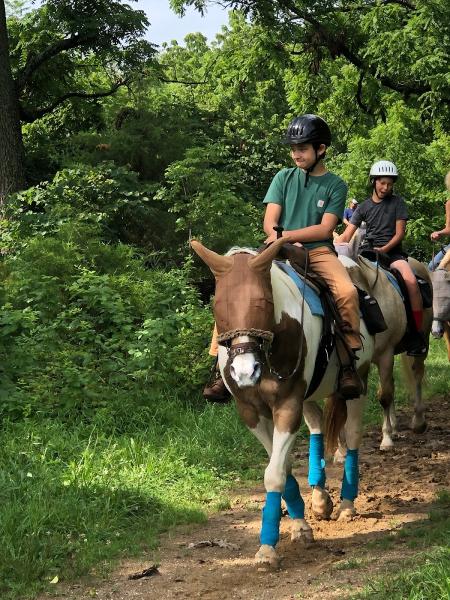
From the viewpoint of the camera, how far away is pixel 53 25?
16781mm

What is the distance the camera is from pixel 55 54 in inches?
676

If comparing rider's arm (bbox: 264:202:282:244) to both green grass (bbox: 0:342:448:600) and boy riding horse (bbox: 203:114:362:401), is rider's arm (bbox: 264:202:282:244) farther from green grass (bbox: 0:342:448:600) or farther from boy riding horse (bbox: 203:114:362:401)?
green grass (bbox: 0:342:448:600)

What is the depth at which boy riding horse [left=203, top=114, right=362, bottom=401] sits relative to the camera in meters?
5.68

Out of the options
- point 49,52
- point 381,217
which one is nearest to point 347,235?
point 381,217

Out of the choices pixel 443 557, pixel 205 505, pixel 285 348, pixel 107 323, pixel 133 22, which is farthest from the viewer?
pixel 133 22

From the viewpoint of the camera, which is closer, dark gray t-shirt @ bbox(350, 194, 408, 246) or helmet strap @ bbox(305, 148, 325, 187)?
helmet strap @ bbox(305, 148, 325, 187)

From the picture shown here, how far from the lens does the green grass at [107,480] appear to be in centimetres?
533

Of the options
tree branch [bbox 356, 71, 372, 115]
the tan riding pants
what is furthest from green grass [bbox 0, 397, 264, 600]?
tree branch [bbox 356, 71, 372, 115]

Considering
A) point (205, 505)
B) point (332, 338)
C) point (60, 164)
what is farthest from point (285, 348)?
point (60, 164)

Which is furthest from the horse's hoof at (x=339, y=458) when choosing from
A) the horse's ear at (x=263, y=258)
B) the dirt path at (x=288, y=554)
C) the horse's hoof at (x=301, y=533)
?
the horse's ear at (x=263, y=258)

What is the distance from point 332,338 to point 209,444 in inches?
107

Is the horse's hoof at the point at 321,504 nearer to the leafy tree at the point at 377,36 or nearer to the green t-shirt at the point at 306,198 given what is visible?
the green t-shirt at the point at 306,198

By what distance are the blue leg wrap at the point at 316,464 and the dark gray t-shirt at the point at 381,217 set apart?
133 inches

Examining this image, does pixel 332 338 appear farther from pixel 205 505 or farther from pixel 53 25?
pixel 53 25
